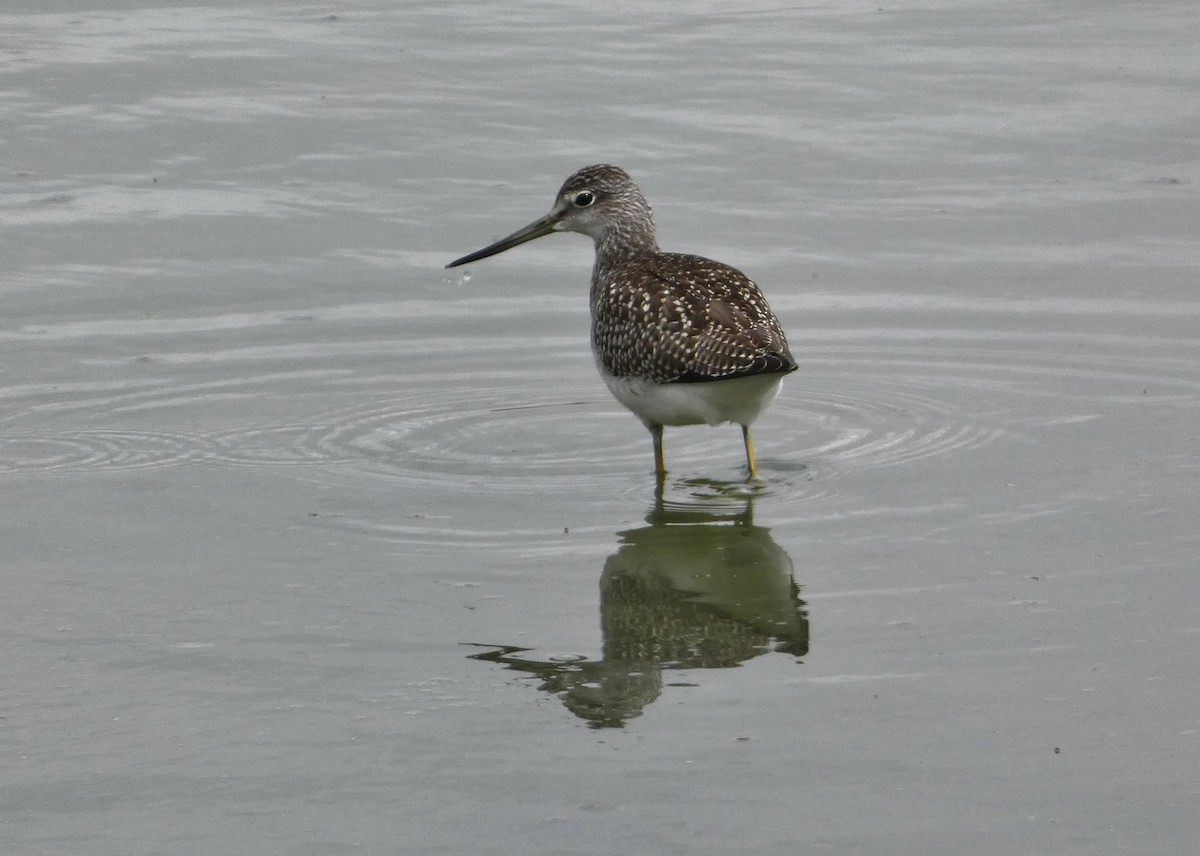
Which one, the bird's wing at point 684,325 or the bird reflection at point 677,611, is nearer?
the bird reflection at point 677,611

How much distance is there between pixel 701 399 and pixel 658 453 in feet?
1.34

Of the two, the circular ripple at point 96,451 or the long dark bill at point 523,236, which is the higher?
the long dark bill at point 523,236

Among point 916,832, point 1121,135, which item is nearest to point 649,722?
point 916,832

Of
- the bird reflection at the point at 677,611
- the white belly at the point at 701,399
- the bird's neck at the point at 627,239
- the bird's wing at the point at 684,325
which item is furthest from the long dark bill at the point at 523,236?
the bird reflection at the point at 677,611

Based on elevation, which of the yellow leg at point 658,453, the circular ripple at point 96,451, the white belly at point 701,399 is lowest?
the circular ripple at point 96,451

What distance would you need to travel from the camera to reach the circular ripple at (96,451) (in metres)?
8.01

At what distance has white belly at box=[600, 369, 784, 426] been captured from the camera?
7.73 m

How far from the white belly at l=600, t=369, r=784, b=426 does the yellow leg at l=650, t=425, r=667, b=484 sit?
0.04 meters

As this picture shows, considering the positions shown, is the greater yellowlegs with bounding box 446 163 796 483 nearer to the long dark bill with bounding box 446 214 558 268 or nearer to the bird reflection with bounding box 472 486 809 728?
the bird reflection with bounding box 472 486 809 728

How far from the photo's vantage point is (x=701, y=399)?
7859mm

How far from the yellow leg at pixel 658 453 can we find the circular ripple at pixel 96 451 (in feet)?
6.49

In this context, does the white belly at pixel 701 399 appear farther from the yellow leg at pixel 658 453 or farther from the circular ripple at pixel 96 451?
the circular ripple at pixel 96 451

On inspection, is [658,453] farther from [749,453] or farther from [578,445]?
[578,445]

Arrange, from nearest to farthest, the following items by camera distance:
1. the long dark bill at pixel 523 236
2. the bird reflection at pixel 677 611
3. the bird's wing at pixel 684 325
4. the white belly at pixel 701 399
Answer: the bird reflection at pixel 677 611
the bird's wing at pixel 684 325
the white belly at pixel 701 399
the long dark bill at pixel 523 236
